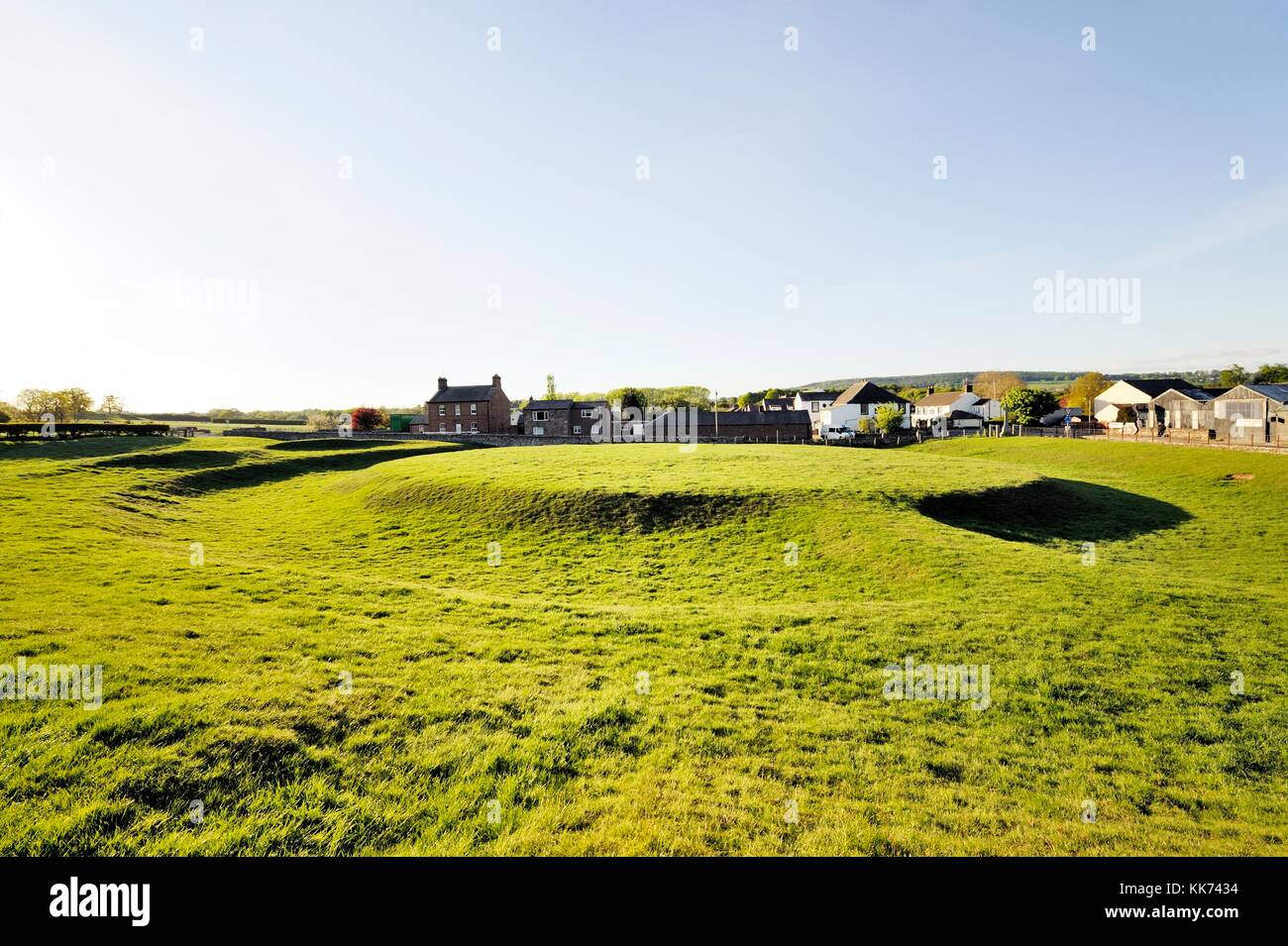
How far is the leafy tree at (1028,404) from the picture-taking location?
8019 centimetres

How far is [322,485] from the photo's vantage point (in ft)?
119

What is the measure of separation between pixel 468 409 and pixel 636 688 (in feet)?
289

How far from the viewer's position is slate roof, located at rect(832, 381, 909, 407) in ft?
346

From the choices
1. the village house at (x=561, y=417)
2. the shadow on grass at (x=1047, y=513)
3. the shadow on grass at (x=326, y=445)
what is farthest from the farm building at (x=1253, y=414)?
the shadow on grass at (x=326, y=445)

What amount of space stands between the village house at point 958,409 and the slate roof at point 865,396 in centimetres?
1206

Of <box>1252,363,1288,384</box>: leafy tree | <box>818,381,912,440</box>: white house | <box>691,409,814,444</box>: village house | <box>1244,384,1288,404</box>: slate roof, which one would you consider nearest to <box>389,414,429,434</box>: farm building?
<box>691,409,814,444</box>: village house

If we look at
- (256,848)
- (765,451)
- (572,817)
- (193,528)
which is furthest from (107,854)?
(765,451)

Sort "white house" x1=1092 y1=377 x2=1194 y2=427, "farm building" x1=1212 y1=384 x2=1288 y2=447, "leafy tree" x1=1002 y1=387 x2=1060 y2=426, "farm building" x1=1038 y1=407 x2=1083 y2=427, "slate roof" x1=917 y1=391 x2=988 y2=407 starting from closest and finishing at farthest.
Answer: "farm building" x1=1212 y1=384 x2=1288 y2=447 < "leafy tree" x1=1002 y1=387 x2=1060 y2=426 < "white house" x1=1092 y1=377 x2=1194 y2=427 < "farm building" x1=1038 y1=407 x2=1083 y2=427 < "slate roof" x1=917 y1=391 x2=988 y2=407

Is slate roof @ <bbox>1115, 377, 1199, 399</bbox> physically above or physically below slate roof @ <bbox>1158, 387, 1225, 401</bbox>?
above

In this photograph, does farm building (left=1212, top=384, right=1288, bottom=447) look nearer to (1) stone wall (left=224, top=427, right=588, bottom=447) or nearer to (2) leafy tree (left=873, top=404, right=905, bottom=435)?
(2) leafy tree (left=873, top=404, right=905, bottom=435)

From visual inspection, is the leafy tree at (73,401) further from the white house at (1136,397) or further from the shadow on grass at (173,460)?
the white house at (1136,397)

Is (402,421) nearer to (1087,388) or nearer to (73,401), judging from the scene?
(73,401)

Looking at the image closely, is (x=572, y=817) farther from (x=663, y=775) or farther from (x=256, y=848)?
(x=256, y=848)

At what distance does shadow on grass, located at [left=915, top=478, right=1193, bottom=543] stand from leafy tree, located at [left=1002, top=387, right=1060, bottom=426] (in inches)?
2172
